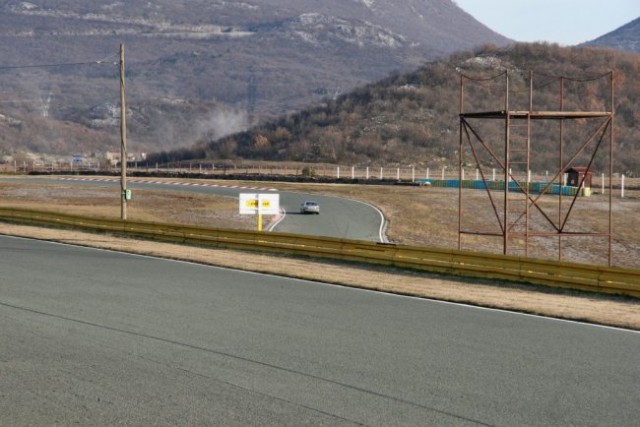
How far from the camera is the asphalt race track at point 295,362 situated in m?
9.88

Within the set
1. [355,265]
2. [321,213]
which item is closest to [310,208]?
[321,213]

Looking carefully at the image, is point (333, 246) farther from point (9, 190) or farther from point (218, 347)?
point (9, 190)

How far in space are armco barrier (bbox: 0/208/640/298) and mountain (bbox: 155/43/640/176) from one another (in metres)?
82.4

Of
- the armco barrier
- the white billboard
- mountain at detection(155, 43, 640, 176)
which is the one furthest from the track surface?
mountain at detection(155, 43, 640, 176)

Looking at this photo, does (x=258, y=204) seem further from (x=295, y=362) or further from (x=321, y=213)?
(x=321, y=213)

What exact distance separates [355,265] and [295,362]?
14.4 meters

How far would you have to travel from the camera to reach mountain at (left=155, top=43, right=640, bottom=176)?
120 metres

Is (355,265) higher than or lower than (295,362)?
lower

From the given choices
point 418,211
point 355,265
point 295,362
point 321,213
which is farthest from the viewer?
point 418,211

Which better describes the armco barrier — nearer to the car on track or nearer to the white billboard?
the white billboard

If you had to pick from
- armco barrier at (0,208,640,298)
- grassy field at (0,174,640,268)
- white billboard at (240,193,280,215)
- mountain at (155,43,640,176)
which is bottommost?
grassy field at (0,174,640,268)

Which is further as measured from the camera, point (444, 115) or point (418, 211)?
point (444, 115)

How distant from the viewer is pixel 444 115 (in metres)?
134

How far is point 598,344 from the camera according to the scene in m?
14.0
